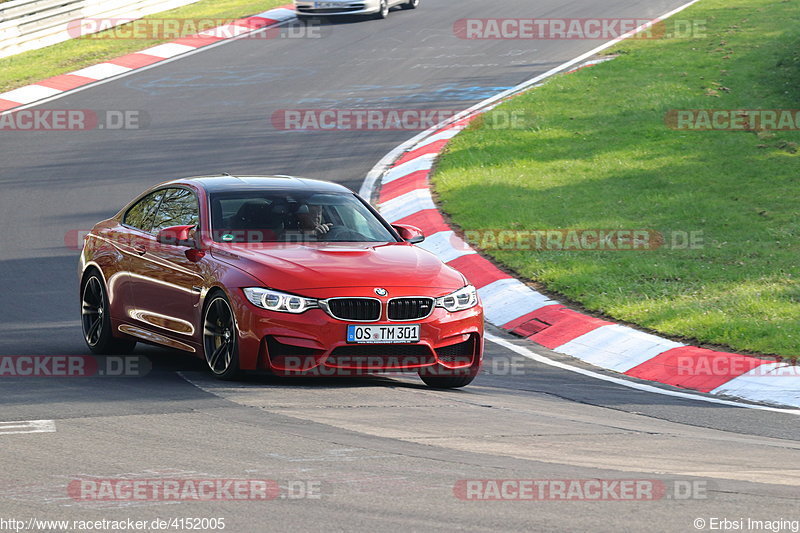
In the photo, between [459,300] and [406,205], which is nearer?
[459,300]

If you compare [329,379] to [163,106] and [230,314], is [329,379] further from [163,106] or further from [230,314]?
[163,106]

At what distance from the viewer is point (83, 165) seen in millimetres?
19703

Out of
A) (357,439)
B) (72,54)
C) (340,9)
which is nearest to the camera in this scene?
(357,439)

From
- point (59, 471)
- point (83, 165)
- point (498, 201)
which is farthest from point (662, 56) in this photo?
point (59, 471)

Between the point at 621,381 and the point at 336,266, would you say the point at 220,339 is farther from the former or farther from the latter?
the point at 621,381
